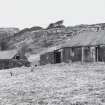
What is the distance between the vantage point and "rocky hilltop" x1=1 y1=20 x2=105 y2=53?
74688 mm

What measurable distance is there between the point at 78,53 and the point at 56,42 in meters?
30.3

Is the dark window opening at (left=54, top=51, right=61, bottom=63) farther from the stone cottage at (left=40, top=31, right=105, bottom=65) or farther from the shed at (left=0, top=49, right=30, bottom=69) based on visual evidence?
the shed at (left=0, top=49, right=30, bottom=69)

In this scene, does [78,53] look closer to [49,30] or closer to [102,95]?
[102,95]

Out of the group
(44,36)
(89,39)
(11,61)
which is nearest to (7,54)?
(11,61)

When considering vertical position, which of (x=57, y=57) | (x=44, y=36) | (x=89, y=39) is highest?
(x=44, y=36)

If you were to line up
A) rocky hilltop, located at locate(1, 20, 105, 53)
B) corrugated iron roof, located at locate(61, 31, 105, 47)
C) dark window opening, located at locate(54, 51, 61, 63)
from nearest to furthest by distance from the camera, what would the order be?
corrugated iron roof, located at locate(61, 31, 105, 47)
dark window opening, located at locate(54, 51, 61, 63)
rocky hilltop, located at locate(1, 20, 105, 53)

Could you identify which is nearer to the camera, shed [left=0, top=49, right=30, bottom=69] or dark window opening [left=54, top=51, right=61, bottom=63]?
dark window opening [left=54, top=51, right=61, bottom=63]

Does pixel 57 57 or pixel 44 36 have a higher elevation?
pixel 44 36

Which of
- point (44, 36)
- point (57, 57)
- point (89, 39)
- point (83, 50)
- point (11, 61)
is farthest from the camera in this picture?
point (44, 36)

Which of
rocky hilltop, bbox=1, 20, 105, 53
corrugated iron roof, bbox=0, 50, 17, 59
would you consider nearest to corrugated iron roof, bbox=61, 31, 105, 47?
corrugated iron roof, bbox=0, 50, 17, 59

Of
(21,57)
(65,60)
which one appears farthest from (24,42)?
(65,60)

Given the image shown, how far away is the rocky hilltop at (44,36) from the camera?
2940 inches

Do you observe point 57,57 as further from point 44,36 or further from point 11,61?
point 44,36

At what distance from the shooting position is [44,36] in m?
79.5
